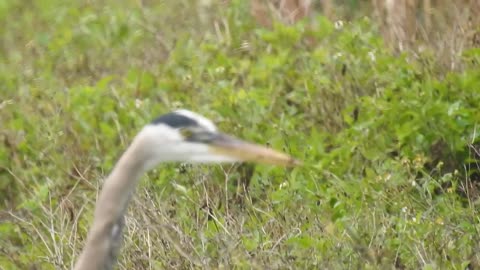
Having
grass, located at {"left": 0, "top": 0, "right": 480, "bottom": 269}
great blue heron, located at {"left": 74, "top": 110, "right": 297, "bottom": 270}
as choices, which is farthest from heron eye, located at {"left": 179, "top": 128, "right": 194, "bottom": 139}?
grass, located at {"left": 0, "top": 0, "right": 480, "bottom": 269}

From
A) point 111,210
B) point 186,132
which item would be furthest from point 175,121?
point 111,210

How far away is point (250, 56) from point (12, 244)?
249cm

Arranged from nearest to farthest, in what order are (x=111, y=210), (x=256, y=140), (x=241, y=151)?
(x=111, y=210)
(x=241, y=151)
(x=256, y=140)

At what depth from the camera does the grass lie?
17.9ft

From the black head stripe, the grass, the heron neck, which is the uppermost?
the black head stripe

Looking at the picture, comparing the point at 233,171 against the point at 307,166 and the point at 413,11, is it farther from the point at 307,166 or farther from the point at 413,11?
the point at 413,11

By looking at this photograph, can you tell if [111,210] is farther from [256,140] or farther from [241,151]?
[256,140]

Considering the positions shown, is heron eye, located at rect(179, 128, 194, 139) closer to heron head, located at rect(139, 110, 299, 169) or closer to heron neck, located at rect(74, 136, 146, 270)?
heron head, located at rect(139, 110, 299, 169)

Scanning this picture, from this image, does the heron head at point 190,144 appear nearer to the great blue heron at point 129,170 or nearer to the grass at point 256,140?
the great blue heron at point 129,170

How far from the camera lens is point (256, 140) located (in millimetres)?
6914

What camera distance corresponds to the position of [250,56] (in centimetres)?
842

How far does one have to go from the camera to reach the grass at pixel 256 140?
17.9 ft

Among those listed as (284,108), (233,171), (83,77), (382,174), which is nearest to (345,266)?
(382,174)

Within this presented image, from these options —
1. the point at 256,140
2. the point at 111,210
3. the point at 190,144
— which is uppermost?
the point at 190,144
